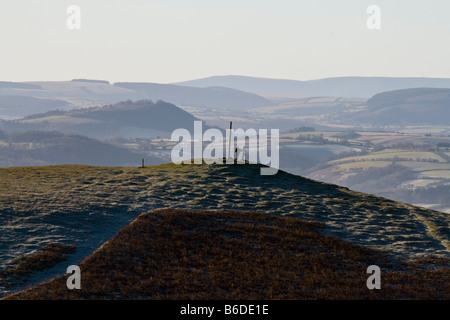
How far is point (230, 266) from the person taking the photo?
1443 inches

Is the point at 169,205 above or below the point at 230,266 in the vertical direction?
above

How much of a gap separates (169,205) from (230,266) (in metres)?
15.4

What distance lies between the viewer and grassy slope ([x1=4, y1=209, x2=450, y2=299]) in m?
32.2

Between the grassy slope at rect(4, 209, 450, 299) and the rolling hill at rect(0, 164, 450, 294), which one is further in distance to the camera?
the rolling hill at rect(0, 164, 450, 294)

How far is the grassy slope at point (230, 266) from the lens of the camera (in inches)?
1267

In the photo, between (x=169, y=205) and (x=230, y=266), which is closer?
(x=230, y=266)

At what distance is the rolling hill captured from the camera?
138 feet

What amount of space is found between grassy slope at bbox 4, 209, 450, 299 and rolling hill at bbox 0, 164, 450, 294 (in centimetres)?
202

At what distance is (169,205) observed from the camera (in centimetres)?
5091

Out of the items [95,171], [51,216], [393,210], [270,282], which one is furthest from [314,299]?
[95,171]

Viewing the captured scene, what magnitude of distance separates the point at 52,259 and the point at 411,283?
22026mm

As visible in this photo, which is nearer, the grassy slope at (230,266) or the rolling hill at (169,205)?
the grassy slope at (230,266)

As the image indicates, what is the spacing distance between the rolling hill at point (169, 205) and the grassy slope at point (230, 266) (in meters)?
2.02
